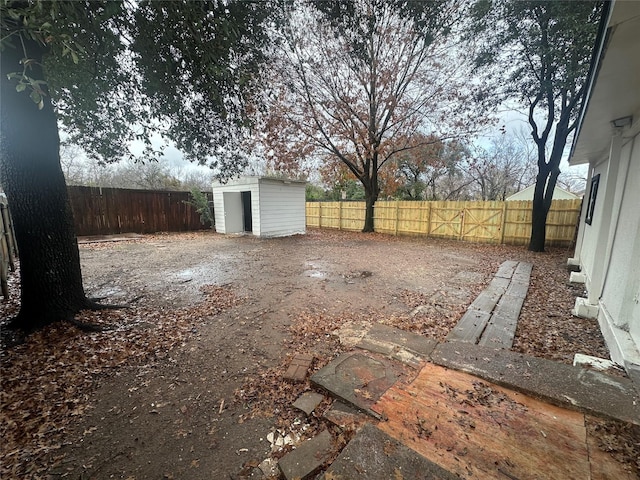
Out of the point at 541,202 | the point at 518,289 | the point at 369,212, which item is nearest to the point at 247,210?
the point at 369,212

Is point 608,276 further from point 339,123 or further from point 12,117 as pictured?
point 339,123

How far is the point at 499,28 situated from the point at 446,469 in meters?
9.90

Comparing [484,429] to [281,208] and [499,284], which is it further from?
[281,208]

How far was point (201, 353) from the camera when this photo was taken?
2.68 meters

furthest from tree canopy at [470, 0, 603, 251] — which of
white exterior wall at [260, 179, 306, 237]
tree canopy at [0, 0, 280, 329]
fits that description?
white exterior wall at [260, 179, 306, 237]

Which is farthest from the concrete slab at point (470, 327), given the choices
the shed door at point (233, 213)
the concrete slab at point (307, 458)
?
the shed door at point (233, 213)

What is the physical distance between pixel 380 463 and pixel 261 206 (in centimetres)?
1012

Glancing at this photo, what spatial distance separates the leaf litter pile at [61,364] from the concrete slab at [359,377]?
1.73m

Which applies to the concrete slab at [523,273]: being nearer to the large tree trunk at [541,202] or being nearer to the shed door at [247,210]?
the large tree trunk at [541,202]

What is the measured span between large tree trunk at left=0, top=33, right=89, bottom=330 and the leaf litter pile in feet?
1.13

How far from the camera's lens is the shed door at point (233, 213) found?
12.0 meters

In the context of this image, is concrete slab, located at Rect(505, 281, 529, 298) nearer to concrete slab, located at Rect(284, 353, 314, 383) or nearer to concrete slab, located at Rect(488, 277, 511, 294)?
concrete slab, located at Rect(488, 277, 511, 294)

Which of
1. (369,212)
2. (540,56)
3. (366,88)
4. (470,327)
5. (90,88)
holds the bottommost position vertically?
(470,327)

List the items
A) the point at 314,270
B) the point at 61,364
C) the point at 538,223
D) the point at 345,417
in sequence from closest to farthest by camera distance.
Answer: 1. the point at 345,417
2. the point at 61,364
3. the point at 314,270
4. the point at 538,223
